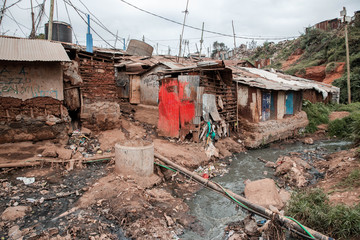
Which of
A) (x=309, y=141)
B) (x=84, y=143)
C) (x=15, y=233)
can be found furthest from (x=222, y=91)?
(x=15, y=233)

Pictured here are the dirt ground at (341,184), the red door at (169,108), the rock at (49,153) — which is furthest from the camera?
the red door at (169,108)

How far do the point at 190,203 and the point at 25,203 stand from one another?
3414 millimetres

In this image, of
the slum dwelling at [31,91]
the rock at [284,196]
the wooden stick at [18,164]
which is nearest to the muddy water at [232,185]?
the rock at [284,196]

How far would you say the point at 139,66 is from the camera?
11.6 metres

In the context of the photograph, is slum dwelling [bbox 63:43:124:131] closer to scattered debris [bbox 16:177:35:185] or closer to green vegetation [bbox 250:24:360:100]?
scattered debris [bbox 16:177:35:185]

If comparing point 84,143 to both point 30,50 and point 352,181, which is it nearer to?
point 30,50

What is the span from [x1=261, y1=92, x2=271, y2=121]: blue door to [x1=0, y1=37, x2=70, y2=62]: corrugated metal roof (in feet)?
28.7

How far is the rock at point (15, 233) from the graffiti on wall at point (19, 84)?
12.5 feet

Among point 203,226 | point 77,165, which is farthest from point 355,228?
point 77,165

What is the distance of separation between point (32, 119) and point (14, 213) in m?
3.12

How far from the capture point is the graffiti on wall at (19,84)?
5691mm

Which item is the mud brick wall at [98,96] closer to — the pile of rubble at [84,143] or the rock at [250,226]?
the pile of rubble at [84,143]

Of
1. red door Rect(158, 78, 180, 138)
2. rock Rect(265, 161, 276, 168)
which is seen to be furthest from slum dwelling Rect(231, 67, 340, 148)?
red door Rect(158, 78, 180, 138)

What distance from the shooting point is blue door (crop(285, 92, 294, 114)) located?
12652mm
